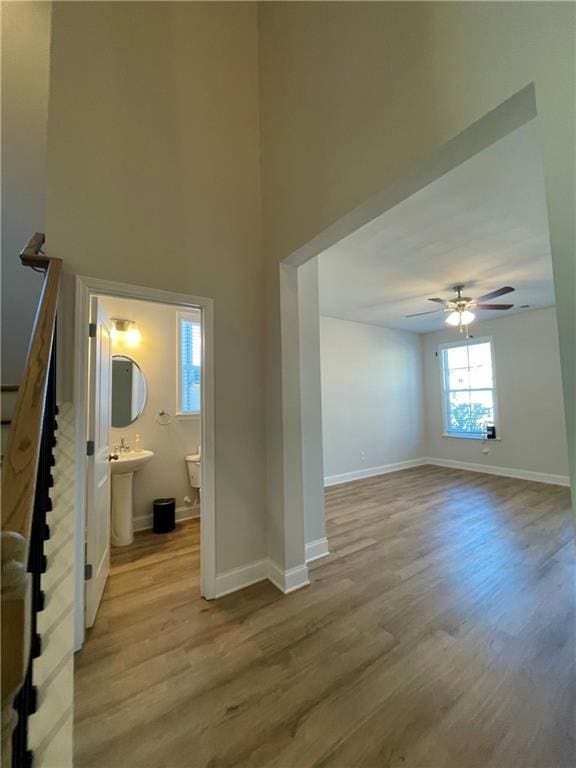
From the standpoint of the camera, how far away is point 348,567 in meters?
2.51

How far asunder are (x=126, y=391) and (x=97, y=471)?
1650 mm

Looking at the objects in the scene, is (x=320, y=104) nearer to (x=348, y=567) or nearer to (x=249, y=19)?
(x=249, y=19)

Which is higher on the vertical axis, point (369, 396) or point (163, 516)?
point (369, 396)

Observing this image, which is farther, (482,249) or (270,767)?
(482,249)

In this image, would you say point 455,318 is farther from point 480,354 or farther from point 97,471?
point 97,471

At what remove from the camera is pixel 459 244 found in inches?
118

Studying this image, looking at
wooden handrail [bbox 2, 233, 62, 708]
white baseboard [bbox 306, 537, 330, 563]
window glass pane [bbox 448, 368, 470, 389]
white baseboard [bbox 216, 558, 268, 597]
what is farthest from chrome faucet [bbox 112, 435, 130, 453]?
window glass pane [bbox 448, 368, 470, 389]

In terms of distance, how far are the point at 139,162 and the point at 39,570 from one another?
7.81 ft

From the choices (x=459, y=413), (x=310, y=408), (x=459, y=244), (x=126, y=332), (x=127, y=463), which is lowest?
(x=127, y=463)

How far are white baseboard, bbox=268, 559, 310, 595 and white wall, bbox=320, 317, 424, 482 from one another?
2763mm

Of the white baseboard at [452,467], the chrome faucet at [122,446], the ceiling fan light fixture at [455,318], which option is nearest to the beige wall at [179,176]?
the chrome faucet at [122,446]

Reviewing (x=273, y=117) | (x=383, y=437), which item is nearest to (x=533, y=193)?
(x=273, y=117)

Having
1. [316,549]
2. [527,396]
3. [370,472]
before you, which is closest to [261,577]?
[316,549]

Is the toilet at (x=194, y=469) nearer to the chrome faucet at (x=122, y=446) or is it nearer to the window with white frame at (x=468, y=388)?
the chrome faucet at (x=122, y=446)
